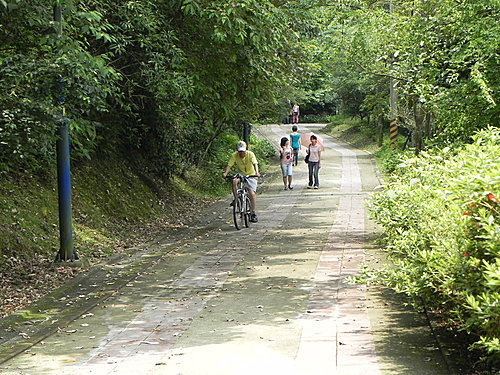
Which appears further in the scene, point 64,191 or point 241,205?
point 241,205

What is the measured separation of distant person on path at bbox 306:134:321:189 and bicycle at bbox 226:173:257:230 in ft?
26.6

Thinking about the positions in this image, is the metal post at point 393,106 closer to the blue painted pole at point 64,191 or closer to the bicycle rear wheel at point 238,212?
the bicycle rear wheel at point 238,212

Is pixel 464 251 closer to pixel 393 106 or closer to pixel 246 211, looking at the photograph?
pixel 246 211

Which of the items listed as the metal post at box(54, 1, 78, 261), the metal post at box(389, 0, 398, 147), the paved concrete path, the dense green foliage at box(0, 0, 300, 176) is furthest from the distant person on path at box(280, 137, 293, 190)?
the metal post at box(54, 1, 78, 261)

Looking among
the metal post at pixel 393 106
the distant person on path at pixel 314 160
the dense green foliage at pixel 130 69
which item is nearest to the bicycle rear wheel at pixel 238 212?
the dense green foliage at pixel 130 69

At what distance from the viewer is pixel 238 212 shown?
614 inches

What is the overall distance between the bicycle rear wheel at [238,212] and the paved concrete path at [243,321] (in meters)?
1.50

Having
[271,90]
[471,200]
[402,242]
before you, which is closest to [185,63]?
[271,90]

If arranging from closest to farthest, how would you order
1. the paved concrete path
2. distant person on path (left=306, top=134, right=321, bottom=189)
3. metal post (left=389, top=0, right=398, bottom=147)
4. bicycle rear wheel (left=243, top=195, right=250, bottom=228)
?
the paved concrete path, bicycle rear wheel (left=243, top=195, right=250, bottom=228), distant person on path (left=306, top=134, right=321, bottom=189), metal post (left=389, top=0, right=398, bottom=147)

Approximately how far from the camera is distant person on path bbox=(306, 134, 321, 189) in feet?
79.3

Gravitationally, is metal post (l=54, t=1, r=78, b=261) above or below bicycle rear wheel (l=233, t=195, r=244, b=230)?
above

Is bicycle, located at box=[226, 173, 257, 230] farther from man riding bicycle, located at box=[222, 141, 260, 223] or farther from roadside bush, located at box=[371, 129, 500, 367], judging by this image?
roadside bush, located at box=[371, 129, 500, 367]

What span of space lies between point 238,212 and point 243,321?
7805mm

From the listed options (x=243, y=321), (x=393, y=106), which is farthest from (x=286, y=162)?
(x=243, y=321)
